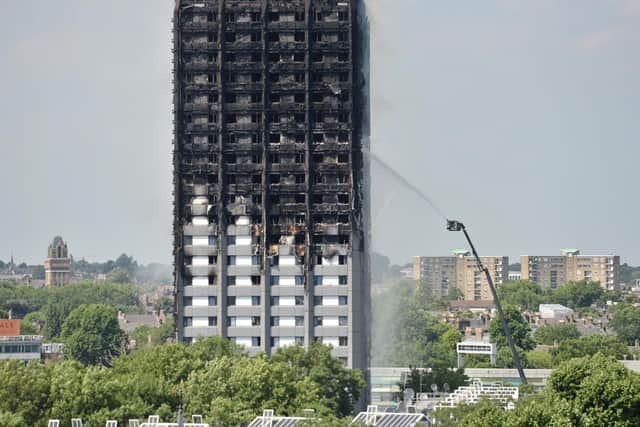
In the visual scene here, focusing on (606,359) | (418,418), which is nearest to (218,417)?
(418,418)

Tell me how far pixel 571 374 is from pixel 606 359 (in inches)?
199

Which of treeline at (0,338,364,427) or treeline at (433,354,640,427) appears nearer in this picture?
treeline at (433,354,640,427)

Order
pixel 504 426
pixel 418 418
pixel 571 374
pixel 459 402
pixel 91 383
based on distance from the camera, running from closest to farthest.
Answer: pixel 504 426 → pixel 571 374 → pixel 418 418 → pixel 91 383 → pixel 459 402

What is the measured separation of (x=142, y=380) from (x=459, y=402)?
2903cm

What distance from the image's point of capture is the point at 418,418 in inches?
6462

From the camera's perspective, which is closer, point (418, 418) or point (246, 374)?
point (418, 418)

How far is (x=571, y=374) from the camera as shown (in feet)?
416

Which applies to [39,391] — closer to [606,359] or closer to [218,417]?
[218,417]

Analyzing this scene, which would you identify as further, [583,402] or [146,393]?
[146,393]

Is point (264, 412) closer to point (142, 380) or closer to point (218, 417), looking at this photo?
point (218, 417)

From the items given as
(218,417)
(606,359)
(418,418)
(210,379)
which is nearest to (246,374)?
(210,379)

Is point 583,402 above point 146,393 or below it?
above

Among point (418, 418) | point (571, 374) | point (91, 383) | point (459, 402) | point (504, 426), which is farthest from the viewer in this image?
point (459, 402)

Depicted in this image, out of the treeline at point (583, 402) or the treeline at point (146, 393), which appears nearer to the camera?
the treeline at point (583, 402)
